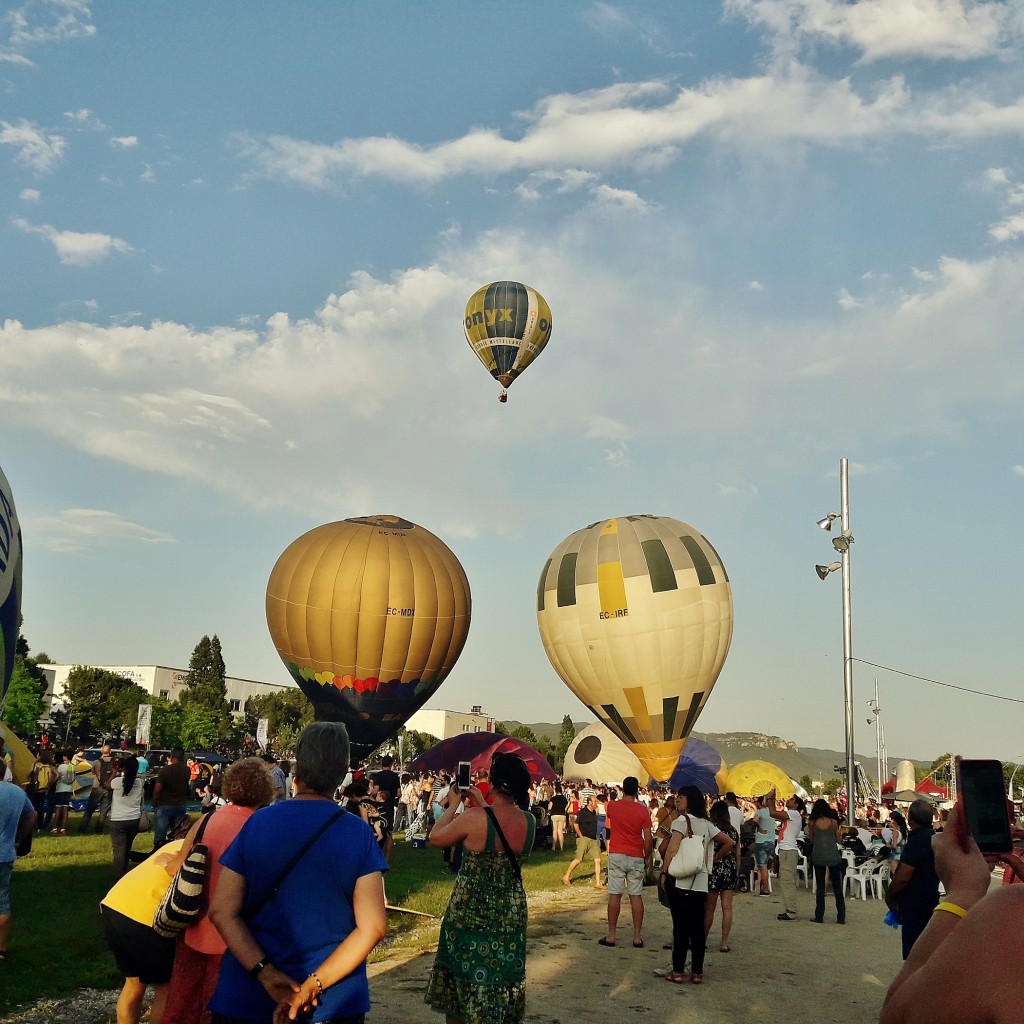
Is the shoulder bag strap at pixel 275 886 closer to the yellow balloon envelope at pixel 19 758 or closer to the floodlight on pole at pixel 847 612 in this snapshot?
the yellow balloon envelope at pixel 19 758

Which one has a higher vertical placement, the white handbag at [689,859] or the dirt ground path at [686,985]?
the white handbag at [689,859]

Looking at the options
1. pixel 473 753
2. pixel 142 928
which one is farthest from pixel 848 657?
pixel 473 753

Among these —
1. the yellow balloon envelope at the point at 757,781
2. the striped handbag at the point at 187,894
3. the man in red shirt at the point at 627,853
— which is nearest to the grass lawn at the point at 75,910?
the man in red shirt at the point at 627,853

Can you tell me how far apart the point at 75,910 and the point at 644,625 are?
69.8ft

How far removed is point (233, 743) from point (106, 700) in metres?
15.1

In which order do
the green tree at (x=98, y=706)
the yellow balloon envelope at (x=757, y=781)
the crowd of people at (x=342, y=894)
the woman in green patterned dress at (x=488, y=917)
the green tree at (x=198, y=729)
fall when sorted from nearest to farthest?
1. the crowd of people at (x=342, y=894)
2. the woman in green patterned dress at (x=488, y=917)
3. the yellow balloon envelope at (x=757, y=781)
4. the green tree at (x=98, y=706)
5. the green tree at (x=198, y=729)

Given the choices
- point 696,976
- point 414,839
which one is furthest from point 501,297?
point 696,976

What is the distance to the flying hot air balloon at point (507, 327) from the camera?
3328 cm

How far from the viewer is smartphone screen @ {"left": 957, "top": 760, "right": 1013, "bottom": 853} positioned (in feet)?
7.72

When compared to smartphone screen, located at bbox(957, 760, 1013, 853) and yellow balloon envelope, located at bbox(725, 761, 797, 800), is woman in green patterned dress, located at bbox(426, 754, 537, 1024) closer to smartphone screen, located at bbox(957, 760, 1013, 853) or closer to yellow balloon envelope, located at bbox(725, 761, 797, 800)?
smartphone screen, located at bbox(957, 760, 1013, 853)

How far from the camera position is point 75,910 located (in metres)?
10.4

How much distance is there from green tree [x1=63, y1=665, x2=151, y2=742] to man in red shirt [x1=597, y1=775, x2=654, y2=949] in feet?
251

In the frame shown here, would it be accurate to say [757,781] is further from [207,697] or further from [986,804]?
[207,697]

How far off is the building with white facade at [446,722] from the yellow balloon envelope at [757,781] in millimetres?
101632
